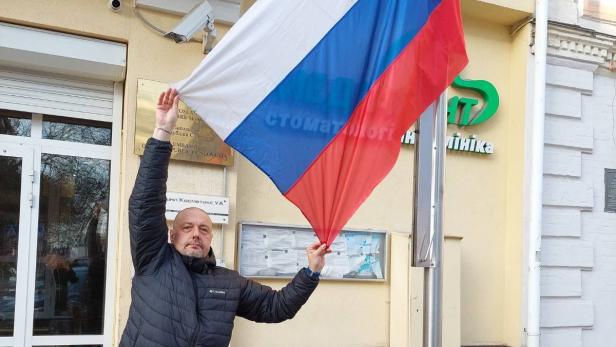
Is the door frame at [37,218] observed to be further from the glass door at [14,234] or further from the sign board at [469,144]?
the sign board at [469,144]

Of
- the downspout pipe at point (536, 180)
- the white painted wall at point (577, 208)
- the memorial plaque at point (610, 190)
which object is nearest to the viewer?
the downspout pipe at point (536, 180)

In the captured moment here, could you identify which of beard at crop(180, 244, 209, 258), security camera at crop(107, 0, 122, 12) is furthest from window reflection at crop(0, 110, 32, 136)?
beard at crop(180, 244, 209, 258)

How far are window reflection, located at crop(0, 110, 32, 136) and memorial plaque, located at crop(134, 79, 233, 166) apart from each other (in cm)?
90

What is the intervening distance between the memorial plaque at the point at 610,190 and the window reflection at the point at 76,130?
17.0 feet

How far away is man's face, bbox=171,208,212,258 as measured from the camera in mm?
2773

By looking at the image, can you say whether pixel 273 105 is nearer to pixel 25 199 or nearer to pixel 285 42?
pixel 285 42

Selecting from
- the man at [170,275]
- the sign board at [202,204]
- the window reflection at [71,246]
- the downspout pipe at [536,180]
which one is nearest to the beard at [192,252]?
the man at [170,275]

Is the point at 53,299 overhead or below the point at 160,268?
below

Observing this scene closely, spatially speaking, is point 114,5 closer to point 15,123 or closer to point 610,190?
point 15,123

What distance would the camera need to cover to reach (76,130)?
475 centimetres

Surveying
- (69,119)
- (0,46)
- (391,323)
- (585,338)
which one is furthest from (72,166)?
(585,338)

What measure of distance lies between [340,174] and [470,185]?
11.4 feet

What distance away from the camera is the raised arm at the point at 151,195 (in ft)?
8.41

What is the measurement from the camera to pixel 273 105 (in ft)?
9.44
